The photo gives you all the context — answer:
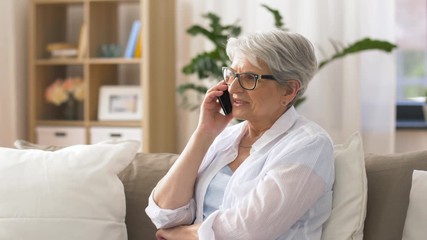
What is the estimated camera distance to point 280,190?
197cm

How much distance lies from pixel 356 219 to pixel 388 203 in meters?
0.12

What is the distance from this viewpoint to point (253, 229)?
1.98 m

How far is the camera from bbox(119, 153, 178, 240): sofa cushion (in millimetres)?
2377

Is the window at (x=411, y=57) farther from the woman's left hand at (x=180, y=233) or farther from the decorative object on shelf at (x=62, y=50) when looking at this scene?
the woman's left hand at (x=180, y=233)

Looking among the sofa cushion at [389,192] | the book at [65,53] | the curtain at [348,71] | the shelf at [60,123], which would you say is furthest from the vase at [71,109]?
the sofa cushion at [389,192]

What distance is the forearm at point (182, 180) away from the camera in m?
2.18

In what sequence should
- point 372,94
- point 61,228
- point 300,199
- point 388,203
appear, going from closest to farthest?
point 300,199
point 388,203
point 61,228
point 372,94

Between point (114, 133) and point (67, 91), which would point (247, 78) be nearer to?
point (114, 133)

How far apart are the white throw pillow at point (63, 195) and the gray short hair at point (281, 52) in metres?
0.57


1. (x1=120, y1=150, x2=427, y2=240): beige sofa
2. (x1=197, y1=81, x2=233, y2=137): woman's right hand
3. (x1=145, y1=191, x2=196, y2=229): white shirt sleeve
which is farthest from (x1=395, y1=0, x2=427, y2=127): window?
(x1=145, y1=191, x2=196, y2=229): white shirt sleeve

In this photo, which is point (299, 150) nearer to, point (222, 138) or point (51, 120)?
point (222, 138)

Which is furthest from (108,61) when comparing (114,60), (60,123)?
(60,123)

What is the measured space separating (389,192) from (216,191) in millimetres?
480

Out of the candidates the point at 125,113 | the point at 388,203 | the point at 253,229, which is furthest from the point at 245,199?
the point at 125,113
